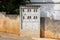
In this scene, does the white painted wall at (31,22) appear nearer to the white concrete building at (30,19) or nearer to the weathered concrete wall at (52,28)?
the white concrete building at (30,19)

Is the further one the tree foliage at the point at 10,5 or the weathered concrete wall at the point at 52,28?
the tree foliage at the point at 10,5

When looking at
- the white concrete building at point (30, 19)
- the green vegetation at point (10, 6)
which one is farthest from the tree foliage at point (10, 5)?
the white concrete building at point (30, 19)

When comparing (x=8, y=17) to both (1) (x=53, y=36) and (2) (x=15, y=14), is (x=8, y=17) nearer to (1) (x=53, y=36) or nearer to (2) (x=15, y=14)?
(2) (x=15, y=14)

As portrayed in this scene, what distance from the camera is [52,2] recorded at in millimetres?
9461

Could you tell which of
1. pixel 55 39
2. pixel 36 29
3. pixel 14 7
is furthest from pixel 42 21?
pixel 14 7

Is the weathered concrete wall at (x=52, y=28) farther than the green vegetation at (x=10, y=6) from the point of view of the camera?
No

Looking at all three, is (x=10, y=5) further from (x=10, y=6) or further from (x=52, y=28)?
(x=52, y=28)

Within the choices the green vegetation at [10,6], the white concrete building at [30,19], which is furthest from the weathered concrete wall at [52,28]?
the green vegetation at [10,6]

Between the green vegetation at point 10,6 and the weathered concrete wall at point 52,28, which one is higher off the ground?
the green vegetation at point 10,6

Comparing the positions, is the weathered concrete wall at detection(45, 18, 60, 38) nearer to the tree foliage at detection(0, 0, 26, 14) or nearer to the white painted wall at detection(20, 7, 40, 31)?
the white painted wall at detection(20, 7, 40, 31)

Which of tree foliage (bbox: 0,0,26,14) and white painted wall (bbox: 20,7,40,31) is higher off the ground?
tree foliage (bbox: 0,0,26,14)

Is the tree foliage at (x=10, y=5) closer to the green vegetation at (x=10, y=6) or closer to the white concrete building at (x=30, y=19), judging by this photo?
the green vegetation at (x=10, y=6)

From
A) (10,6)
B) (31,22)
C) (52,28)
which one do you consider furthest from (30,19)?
(10,6)

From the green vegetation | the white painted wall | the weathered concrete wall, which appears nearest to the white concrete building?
the white painted wall
